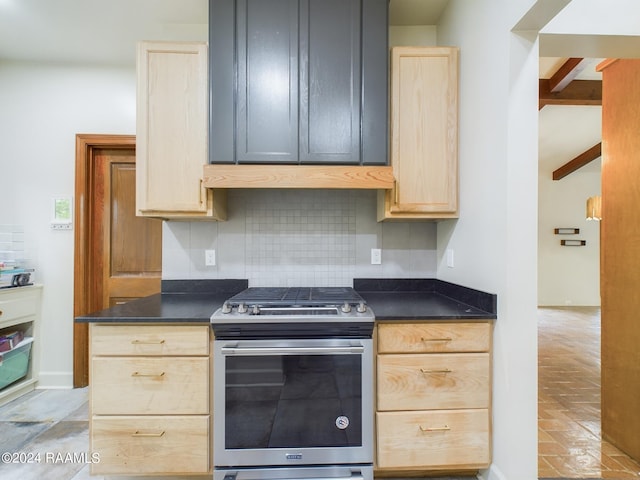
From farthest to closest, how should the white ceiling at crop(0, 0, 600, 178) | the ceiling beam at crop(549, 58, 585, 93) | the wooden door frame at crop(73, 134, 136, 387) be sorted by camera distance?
the ceiling beam at crop(549, 58, 585, 93), the wooden door frame at crop(73, 134, 136, 387), the white ceiling at crop(0, 0, 600, 178)

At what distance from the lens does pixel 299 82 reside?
6.00 feet

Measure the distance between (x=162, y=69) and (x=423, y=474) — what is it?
2.64 metres

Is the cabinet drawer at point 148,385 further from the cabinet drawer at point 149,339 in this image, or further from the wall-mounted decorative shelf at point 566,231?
the wall-mounted decorative shelf at point 566,231

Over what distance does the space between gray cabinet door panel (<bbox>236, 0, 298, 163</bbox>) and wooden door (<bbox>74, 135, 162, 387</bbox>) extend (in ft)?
4.69

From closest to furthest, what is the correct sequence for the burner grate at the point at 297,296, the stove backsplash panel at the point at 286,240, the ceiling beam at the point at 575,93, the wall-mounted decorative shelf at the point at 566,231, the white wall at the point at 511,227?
the white wall at the point at 511,227 < the burner grate at the point at 297,296 < the stove backsplash panel at the point at 286,240 < the ceiling beam at the point at 575,93 < the wall-mounted decorative shelf at the point at 566,231

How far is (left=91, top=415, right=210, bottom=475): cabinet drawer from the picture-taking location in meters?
1.54

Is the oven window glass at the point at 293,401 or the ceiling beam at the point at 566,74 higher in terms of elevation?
the ceiling beam at the point at 566,74

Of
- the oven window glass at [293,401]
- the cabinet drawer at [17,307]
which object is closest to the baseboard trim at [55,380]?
the cabinet drawer at [17,307]

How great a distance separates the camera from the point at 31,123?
2.72 metres

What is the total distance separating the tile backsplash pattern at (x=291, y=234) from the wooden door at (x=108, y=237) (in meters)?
1.06

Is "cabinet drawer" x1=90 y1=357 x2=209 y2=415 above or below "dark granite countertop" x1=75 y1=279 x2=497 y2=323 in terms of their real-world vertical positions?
below

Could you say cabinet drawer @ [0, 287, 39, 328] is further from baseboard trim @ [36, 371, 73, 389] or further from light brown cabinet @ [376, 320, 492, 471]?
light brown cabinet @ [376, 320, 492, 471]

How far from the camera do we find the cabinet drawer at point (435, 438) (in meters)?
1.57

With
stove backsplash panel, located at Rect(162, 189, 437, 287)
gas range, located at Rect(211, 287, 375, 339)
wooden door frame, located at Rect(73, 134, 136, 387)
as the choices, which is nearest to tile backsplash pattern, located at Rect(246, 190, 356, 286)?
stove backsplash panel, located at Rect(162, 189, 437, 287)
